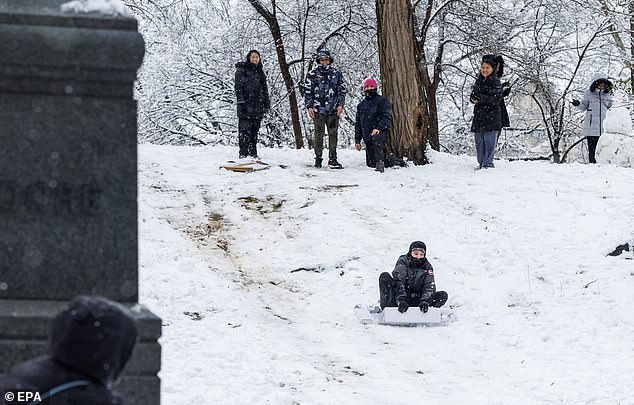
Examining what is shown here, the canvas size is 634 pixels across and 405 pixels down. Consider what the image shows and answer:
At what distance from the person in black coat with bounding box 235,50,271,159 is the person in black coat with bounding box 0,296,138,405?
13106 mm

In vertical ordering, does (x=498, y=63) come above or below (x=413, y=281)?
above

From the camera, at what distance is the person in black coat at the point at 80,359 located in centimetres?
263

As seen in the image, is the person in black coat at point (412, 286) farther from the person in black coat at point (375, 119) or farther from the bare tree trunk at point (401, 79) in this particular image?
the bare tree trunk at point (401, 79)

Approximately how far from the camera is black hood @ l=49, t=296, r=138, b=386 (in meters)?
2.63

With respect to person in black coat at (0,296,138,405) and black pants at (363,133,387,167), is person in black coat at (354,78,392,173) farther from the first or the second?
person in black coat at (0,296,138,405)

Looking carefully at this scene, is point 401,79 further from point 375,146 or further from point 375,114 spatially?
point 375,146

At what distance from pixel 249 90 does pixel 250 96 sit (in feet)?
0.38

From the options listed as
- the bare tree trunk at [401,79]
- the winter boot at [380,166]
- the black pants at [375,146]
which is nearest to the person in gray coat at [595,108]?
the bare tree trunk at [401,79]

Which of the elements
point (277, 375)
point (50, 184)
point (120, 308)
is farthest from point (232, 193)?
point (120, 308)

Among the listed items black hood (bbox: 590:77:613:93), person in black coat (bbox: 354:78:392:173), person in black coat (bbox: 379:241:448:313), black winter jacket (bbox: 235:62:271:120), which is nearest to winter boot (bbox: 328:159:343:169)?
person in black coat (bbox: 354:78:392:173)

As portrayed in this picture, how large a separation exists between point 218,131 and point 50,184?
23.9m

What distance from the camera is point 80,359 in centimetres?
264

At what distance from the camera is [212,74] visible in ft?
88.9
